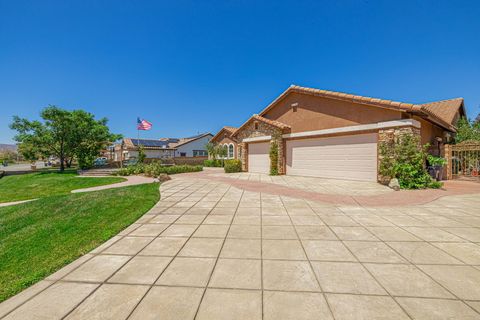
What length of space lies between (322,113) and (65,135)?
23858 mm

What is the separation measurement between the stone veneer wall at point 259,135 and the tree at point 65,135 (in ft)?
50.7

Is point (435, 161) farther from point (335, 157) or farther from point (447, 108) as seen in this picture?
point (447, 108)

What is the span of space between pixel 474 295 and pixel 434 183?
790 centimetres

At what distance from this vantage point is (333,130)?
10.5 metres

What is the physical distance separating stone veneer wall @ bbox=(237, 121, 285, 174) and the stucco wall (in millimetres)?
1100

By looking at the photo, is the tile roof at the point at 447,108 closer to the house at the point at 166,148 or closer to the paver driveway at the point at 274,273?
the paver driveway at the point at 274,273

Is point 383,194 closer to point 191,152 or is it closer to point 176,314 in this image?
point 176,314

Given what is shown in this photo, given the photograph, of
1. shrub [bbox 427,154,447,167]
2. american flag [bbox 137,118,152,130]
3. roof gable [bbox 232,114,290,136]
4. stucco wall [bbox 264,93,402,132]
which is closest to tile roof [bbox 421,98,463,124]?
shrub [bbox 427,154,447,167]

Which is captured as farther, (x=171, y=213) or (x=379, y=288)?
(x=171, y=213)

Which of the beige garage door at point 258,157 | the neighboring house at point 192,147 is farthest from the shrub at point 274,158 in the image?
the neighboring house at point 192,147

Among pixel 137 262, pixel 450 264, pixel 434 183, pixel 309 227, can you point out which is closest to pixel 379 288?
pixel 450 264

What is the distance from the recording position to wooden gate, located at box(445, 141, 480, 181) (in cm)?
1001

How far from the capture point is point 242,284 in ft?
7.24

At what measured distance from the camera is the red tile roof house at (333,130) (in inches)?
349
